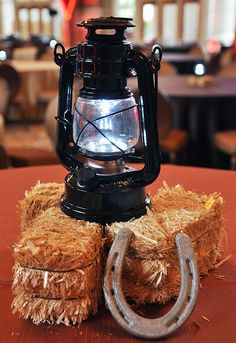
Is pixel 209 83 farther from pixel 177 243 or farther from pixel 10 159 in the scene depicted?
pixel 177 243

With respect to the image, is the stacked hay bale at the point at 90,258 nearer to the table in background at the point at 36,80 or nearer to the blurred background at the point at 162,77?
the blurred background at the point at 162,77

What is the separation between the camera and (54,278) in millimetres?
734

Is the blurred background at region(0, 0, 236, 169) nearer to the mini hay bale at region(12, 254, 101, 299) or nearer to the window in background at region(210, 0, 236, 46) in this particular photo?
the window in background at region(210, 0, 236, 46)

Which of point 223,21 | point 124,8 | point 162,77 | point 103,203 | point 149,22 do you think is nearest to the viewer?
point 103,203

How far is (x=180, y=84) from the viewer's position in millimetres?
3566

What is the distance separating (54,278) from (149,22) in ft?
33.6

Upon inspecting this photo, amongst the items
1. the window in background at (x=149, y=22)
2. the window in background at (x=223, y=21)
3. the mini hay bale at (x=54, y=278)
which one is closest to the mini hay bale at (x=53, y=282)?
the mini hay bale at (x=54, y=278)

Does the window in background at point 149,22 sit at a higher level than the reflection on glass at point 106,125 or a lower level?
lower

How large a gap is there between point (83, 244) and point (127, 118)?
232 millimetres

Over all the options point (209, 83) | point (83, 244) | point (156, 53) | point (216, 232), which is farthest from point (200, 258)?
point (209, 83)

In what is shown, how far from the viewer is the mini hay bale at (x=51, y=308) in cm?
74

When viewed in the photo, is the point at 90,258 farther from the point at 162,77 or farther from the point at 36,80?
the point at 36,80

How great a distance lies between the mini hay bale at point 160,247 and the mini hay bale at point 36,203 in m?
0.15

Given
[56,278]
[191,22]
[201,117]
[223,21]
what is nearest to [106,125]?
[56,278]
